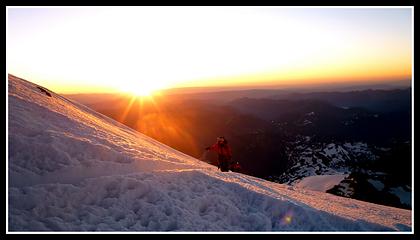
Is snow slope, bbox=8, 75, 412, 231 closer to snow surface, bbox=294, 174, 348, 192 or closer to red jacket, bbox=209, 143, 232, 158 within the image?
red jacket, bbox=209, 143, 232, 158

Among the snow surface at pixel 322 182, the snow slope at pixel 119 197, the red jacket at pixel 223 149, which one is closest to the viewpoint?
the snow slope at pixel 119 197

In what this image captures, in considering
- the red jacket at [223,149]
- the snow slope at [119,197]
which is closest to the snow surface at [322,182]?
the red jacket at [223,149]

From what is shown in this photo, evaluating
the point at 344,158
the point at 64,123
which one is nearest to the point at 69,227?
the point at 64,123

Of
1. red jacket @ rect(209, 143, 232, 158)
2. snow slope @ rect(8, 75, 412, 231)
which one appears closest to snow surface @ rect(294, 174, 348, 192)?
red jacket @ rect(209, 143, 232, 158)

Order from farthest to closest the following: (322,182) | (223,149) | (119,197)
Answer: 1. (322,182)
2. (223,149)
3. (119,197)

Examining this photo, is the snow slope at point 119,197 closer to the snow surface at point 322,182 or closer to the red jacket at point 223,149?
the red jacket at point 223,149

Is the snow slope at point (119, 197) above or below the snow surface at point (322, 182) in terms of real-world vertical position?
above

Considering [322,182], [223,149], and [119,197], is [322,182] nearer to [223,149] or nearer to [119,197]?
[223,149]

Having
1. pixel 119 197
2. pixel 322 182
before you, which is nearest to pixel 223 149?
pixel 119 197

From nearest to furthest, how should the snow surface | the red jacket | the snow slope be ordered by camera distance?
1. the snow slope
2. the red jacket
3. the snow surface

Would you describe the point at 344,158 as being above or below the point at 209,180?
below
